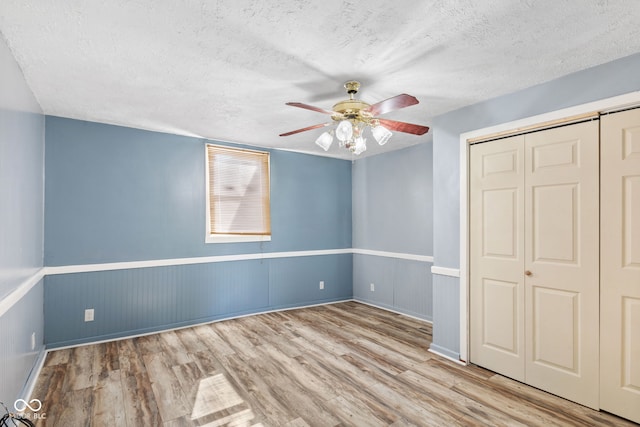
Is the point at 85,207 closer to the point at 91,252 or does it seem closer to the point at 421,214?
the point at 91,252

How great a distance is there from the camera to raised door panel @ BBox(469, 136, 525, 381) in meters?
2.79

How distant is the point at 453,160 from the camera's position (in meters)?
3.26

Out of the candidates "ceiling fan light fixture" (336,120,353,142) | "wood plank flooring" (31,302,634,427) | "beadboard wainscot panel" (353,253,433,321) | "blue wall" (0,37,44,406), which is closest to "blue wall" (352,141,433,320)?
"beadboard wainscot panel" (353,253,433,321)

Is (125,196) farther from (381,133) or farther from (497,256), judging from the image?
(497,256)

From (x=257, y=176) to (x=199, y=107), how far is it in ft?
5.78

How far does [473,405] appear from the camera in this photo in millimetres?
2398

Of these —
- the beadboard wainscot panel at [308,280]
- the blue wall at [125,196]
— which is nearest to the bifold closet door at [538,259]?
the beadboard wainscot panel at [308,280]

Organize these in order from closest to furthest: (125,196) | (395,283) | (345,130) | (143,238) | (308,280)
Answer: (345,130) < (125,196) < (143,238) < (395,283) < (308,280)

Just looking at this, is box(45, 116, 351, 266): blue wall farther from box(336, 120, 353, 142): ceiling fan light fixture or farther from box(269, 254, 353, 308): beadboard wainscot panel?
box(336, 120, 353, 142): ceiling fan light fixture

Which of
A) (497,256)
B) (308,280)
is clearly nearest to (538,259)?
(497,256)

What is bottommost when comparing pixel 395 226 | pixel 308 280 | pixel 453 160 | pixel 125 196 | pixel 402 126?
pixel 308 280

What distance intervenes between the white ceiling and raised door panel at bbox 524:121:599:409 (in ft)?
2.01

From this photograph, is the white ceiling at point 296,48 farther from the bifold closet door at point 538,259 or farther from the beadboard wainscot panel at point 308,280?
the beadboard wainscot panel at point 308,280

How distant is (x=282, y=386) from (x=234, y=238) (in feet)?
7.74
